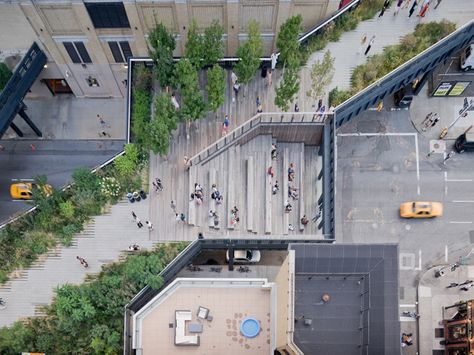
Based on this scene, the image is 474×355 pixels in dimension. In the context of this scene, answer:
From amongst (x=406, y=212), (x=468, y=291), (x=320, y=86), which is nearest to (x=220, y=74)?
(x=320, y=86)

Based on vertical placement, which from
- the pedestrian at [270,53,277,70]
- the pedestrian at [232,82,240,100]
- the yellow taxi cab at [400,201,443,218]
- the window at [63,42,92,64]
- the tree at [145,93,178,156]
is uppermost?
the window at [63,42,92,64]

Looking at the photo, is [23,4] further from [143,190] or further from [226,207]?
[226,207]

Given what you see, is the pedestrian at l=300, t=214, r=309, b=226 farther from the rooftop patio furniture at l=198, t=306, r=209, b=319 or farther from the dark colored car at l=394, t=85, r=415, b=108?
the dark colored car at l=394, t=85, r=415, b=108

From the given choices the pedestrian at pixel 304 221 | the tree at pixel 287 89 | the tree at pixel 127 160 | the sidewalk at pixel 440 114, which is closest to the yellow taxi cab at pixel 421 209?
the sidewalk at pixel 440 114

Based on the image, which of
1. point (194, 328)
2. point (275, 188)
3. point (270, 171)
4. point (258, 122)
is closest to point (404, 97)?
point (258, 122)

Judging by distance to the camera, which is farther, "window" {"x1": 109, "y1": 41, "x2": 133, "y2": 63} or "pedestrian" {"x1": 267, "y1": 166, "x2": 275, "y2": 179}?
"window" {"x1": 109, "y1": 41, "x2": 133, "y2": 63}

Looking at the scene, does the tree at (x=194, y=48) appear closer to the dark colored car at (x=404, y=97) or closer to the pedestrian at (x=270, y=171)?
the pedestrian at (x=270, y=171)

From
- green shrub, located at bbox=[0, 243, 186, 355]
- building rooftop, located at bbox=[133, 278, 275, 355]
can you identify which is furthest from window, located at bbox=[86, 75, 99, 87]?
building rooftop, located at bbox=[133, 278, 275, 355]
